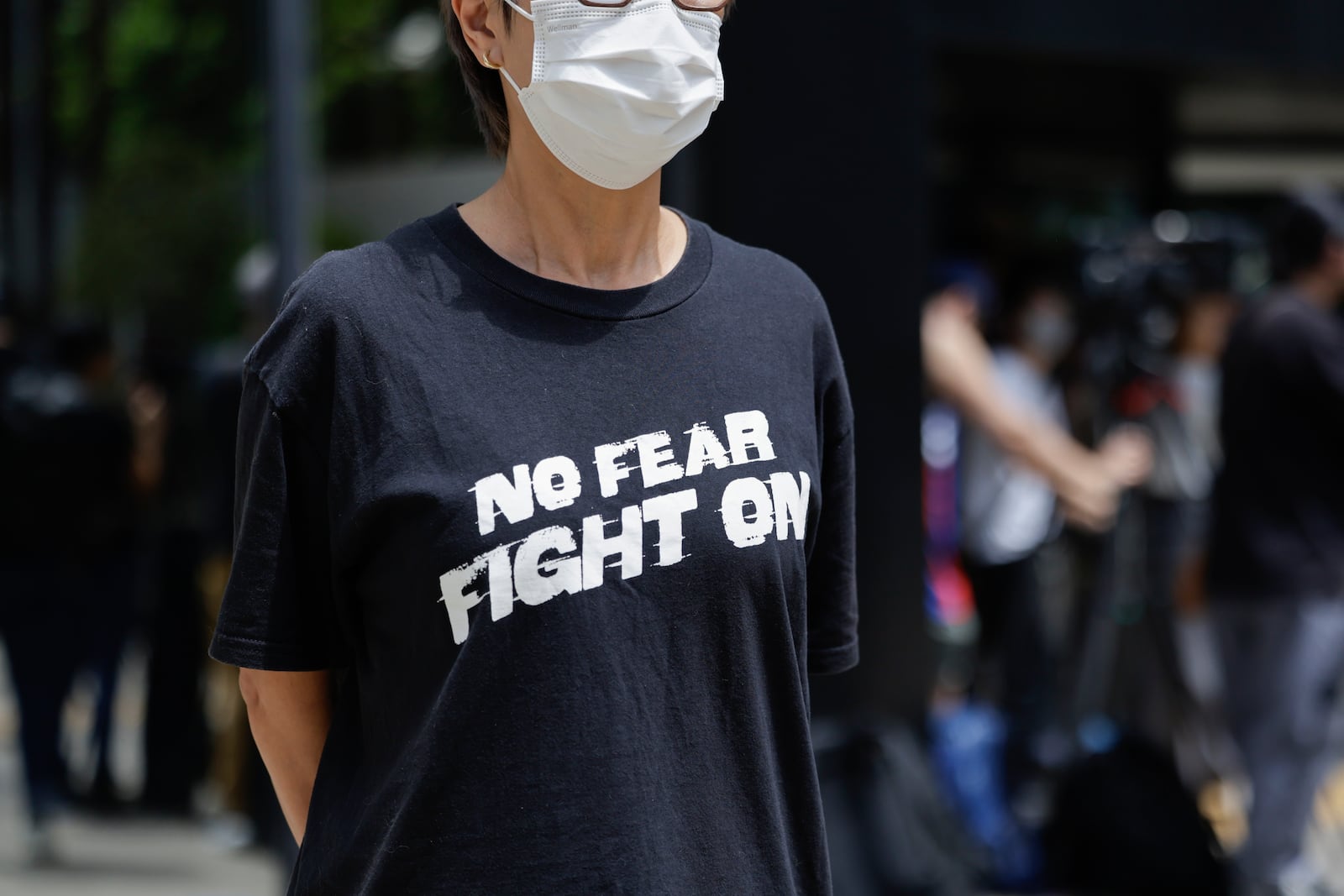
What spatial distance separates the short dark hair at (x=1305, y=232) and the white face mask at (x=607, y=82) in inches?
155

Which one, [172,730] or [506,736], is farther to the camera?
[172,730]

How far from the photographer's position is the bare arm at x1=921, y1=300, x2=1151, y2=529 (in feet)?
16.3

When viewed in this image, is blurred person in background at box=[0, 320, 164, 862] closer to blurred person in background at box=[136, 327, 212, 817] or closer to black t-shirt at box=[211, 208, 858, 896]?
blurred person in background at box=[136, 327, 212, 817]

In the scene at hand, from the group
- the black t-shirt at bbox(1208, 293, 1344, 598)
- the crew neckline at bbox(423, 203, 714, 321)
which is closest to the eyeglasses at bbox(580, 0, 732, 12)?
the crew neckline at bbox(423, 203, 714, 321)

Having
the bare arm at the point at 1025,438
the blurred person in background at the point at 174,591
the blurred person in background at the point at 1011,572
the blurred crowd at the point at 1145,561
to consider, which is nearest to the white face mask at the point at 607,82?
the blurred person in background at the point at 174,591

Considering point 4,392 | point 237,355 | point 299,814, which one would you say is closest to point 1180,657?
point 237,355

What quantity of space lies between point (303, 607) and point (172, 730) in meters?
3.34

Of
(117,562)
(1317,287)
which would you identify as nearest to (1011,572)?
(1317,287)

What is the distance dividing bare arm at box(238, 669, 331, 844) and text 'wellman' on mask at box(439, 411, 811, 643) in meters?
0.24

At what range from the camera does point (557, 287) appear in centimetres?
159

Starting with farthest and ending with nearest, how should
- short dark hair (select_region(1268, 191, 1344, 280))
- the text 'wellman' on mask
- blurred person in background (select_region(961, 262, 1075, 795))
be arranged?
blurred person in background (select_region(961, 262, 1075, 795)) → short dark hair (select_region(1268, 191, 1344, 280)) → the text 'wellman' on mask

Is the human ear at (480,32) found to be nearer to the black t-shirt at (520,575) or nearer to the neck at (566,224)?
the neck at (566,224)

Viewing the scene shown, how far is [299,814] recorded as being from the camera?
1.73 meters

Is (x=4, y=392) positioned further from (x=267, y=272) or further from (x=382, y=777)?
(x=382, y=777)
